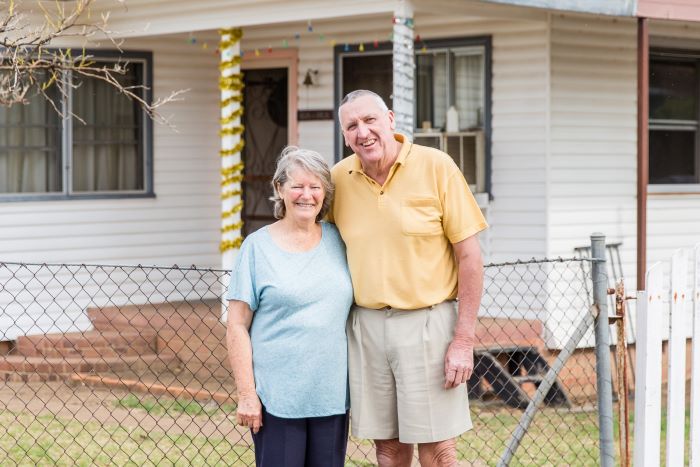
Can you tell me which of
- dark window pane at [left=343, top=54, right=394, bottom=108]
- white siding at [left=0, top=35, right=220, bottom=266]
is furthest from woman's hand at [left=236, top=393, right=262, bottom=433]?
white siding at [left=0, top=35, right=220, bottom=266]

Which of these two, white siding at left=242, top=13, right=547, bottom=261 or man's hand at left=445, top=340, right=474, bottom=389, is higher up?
white siding at left=242, top=13, right=547, bottom=261

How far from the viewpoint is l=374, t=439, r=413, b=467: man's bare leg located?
489cm

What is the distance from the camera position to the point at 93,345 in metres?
11.0

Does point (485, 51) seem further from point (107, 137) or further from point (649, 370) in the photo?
point (649, 370)

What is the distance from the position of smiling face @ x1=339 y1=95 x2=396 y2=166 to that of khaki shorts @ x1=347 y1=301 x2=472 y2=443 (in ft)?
1.98

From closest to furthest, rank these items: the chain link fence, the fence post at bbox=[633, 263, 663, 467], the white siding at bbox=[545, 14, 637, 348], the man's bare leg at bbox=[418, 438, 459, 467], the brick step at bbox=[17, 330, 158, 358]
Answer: the man's bare leg at bbox=[418, 438, 459, 467], the fence post at bbox=[633, 263, 663, 467], the chain link fence, the white siding at bbox=[545, 14, 637, 348], the brick step at bbox=[17, 330, 158, 358]

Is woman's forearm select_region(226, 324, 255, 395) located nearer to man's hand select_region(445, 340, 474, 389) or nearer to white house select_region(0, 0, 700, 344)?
man's hand select_region(445, 340, 474, 389)

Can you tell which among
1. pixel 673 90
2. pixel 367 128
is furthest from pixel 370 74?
pixel 367 128

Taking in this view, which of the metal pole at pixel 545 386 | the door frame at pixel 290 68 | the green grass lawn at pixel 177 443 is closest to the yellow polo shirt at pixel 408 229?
the metal pole at pixel 545 386

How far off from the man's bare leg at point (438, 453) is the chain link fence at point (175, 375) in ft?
8.82

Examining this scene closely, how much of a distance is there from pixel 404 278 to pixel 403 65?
4.82 metres

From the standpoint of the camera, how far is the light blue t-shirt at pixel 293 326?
454 cm

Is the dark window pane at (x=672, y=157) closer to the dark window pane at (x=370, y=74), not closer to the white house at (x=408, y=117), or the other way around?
the white house at (x=408, y=117)

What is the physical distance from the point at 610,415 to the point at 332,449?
163 centimetres
